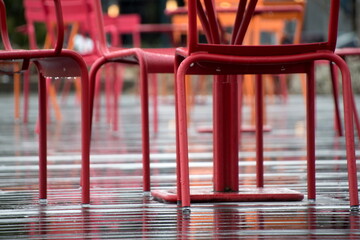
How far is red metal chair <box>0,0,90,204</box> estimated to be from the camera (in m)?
2.32

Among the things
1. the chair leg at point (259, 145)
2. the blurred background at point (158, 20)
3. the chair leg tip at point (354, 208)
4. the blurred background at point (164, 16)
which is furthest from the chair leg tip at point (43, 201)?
the blurred background at point (164, 16)

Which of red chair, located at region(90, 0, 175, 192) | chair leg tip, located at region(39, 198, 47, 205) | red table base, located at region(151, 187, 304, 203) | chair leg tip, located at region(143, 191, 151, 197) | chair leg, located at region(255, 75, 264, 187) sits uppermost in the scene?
red chair, located at region(90, 0, 175, 192)

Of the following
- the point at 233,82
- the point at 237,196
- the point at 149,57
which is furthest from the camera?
the point at 149,57

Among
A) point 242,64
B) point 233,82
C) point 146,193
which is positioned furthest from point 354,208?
point 146,193

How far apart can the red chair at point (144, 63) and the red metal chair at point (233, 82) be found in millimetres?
271

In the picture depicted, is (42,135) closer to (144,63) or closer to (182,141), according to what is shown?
(144,63)

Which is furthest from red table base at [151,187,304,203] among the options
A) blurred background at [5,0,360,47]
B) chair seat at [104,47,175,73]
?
blurred background at [5,0,360,47]

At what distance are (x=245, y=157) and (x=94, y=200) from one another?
155 centimetres

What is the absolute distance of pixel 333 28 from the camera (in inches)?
91.7

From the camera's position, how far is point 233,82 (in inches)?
103

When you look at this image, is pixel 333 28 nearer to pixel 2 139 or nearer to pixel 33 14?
pixel 2 139

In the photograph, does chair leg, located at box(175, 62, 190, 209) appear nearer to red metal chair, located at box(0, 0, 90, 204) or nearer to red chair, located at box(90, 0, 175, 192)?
red metal chair, located at box(0, 0, 90, 204)

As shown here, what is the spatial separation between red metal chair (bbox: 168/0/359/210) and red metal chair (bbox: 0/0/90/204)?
265mm

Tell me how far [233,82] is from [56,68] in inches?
21.1
